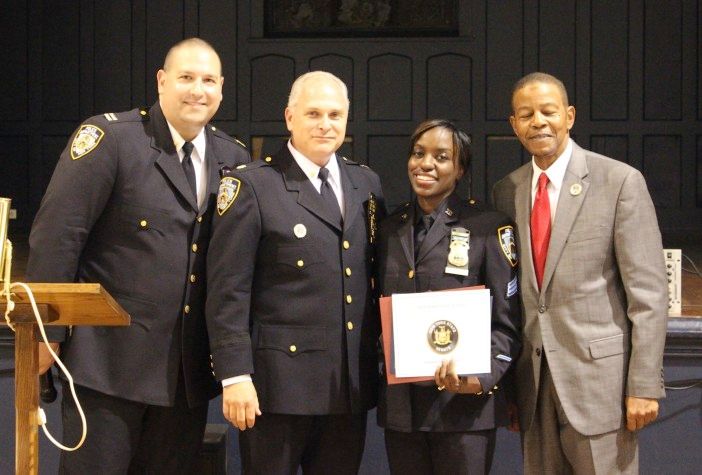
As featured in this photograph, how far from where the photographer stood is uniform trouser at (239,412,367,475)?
2623mm

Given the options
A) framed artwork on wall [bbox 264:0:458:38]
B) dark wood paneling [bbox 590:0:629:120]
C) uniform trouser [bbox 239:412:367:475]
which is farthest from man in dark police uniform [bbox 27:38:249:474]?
dark wood paneling [bbox 590:0:629:120]

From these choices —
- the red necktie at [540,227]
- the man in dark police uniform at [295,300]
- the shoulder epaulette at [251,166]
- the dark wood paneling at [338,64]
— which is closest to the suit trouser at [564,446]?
the red necktie at [540,227]

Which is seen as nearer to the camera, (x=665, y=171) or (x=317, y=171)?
(x=317, y=171)

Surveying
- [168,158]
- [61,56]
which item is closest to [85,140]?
[168,158]

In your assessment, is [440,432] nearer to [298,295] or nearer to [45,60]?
[298,295]

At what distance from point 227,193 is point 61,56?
21.0ft

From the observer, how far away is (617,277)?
2.69m

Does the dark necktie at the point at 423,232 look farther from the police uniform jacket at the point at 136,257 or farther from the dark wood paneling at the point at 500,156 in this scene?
the dark wood paneling at the point at 500,156

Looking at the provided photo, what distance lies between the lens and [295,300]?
262 cm

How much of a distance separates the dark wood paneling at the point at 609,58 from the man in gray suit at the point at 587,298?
5652 mm

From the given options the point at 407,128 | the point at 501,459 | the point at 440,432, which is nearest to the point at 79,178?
the point at 440,432

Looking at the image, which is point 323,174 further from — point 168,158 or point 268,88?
point 268,88

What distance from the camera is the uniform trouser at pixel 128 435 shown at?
2646 mm

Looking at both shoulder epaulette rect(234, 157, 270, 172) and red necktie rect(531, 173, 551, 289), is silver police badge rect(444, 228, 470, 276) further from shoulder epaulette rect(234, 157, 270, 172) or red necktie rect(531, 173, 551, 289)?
shoulder epaulette rect(234, 157, 270, 172)
